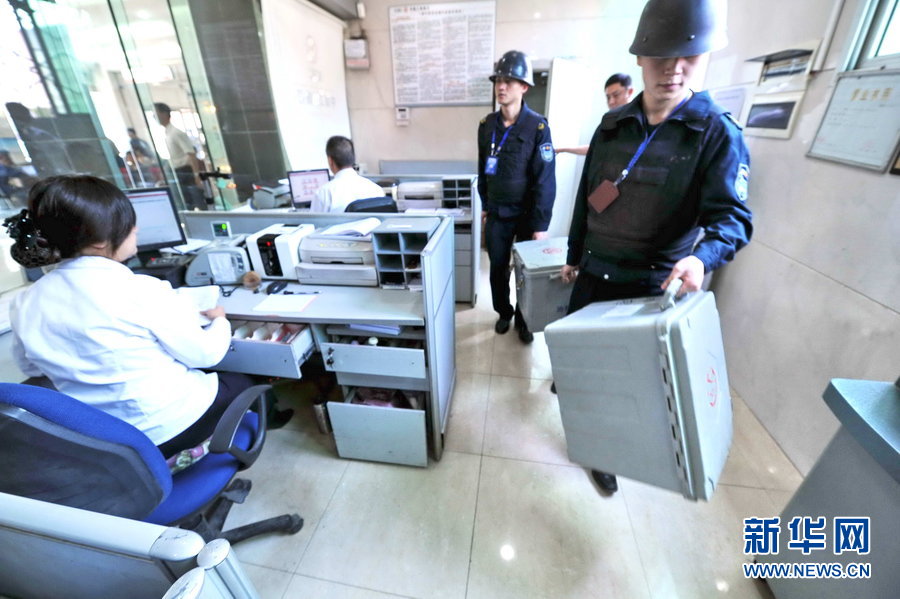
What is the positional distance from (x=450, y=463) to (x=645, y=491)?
0.82 m

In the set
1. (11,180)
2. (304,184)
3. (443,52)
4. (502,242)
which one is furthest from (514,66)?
(443,52)

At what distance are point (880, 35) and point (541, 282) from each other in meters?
1.47

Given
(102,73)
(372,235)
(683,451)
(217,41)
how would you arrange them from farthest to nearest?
(217,41)
(102,73)
(372,235)
(683,451)

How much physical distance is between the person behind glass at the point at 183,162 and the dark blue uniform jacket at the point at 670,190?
3.06 metres

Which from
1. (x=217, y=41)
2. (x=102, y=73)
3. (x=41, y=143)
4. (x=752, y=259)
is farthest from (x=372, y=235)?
(x=217, y=41)

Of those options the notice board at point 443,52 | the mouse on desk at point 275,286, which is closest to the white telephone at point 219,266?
the mouse on desk at point 275,286

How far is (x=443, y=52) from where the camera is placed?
164 inches

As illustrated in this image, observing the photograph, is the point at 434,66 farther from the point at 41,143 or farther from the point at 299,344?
the point at 299,344

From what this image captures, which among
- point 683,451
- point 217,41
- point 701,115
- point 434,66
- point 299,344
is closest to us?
point 683,451

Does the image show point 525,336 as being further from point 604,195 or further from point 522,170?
point 604,195

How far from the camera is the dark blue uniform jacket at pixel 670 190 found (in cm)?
103

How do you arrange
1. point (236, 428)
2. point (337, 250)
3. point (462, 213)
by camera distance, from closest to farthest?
point (236, 428) → point (337, 250) → point (462, 213)

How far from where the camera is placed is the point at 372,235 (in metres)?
1.48

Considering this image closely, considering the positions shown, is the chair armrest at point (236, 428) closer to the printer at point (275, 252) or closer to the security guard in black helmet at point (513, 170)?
the printer at point (275, 252)
